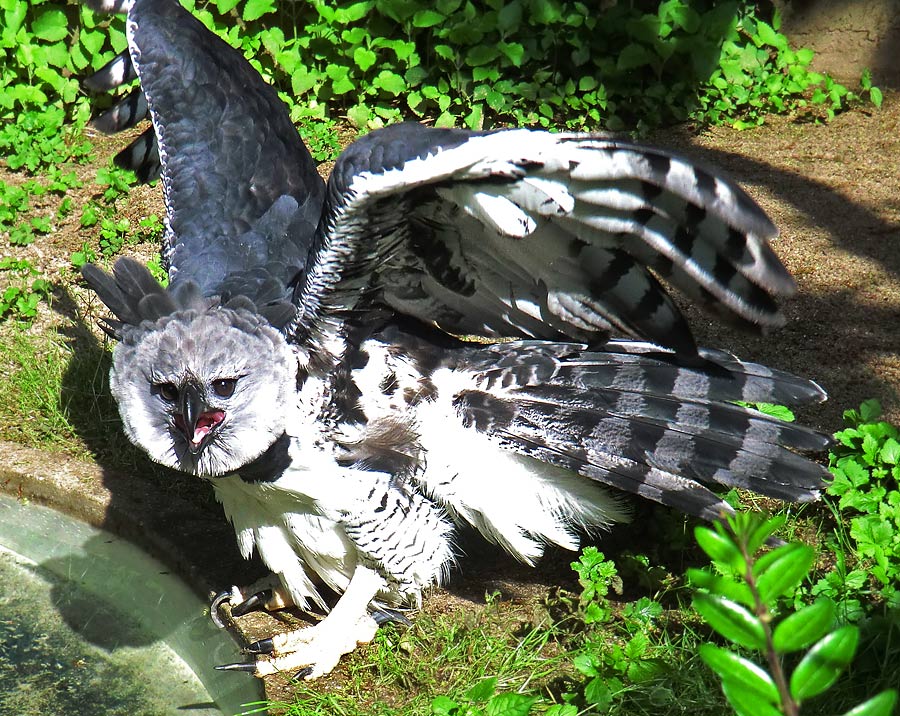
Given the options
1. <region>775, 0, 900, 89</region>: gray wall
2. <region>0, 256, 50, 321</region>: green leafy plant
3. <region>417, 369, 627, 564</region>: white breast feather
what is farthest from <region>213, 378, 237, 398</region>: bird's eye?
<region>775, 0, 900, 89</region>: gray wall

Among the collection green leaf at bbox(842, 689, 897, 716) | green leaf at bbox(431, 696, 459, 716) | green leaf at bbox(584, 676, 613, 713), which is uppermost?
green leaf at bbox(842, 689, 897, 716)

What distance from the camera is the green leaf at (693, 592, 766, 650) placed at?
0.84 metres

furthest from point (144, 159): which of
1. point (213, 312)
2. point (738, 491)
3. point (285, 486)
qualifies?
point (738, 491)

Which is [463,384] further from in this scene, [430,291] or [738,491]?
[738,491]

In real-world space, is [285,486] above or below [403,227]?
below

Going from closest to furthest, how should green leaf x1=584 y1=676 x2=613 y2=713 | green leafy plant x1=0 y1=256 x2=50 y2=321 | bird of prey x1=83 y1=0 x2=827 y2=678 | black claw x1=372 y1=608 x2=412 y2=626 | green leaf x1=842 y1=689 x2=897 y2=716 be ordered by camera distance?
green leaf x1=842 y1=689 x2=897 y2=716 → bird of prey x1=83 y1=0 x2=827 y2=678 → green leaf x1=584 y1=676 x2=613 y2=713 → black claw x1=372 y1=608 x2=412 y2=626 → green leafy plant x1=0 y1=256 x2=50 y2=321

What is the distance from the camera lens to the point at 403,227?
251cm

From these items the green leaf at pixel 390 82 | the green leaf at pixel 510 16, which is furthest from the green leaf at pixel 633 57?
the green leaf at pixel 390 82

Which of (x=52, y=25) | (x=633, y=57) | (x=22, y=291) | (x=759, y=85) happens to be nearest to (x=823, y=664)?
(x=22, y=291)

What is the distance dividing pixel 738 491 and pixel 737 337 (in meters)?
0.93

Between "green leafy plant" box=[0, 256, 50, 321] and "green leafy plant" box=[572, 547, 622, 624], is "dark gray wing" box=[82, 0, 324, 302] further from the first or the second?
"green leafy plant" box=[0, 256, 50, 321]

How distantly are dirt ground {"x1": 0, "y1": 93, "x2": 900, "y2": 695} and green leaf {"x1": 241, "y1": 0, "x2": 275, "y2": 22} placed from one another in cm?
111

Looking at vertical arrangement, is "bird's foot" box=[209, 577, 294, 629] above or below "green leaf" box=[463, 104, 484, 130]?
below

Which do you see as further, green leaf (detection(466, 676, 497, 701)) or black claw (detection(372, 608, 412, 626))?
black claw (detection(372, 608, 412, 626))
